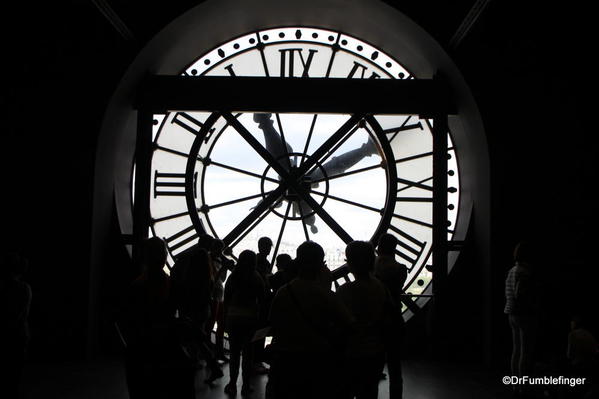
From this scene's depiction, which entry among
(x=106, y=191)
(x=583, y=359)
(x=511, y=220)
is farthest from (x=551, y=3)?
(x=106, y=191)

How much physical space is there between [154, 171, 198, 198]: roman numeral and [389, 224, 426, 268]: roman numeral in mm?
1995

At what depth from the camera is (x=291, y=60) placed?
5855 mm

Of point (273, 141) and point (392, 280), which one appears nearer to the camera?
point (392, 280)

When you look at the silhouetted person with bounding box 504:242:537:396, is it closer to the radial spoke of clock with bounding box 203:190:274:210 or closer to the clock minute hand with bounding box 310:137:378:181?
the clock minute hand with bounding box 310:137:378:181

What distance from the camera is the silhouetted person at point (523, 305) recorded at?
3518mm

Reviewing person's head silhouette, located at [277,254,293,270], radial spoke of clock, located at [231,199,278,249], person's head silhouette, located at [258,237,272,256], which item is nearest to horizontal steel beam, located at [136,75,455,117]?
radial spoke of clock, located at [231,199,278,249]

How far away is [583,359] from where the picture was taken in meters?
3.58

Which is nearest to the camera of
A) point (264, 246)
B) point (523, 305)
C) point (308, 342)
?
point (308, 342)

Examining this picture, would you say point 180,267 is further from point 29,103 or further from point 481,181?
point 481,181

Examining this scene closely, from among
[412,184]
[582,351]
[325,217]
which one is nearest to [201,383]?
[325,217]

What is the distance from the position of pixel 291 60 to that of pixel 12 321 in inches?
146

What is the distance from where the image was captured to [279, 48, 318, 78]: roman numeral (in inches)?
230

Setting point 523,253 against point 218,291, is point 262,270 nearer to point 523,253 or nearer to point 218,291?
point 218,291

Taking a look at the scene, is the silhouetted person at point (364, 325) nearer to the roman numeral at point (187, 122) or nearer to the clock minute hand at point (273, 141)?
the clock minute hand at point (273, 141)
